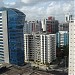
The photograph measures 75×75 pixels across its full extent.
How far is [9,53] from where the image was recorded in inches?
201

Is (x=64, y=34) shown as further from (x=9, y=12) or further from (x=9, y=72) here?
(x=9, y=72)

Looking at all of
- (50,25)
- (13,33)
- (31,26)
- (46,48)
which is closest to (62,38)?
(46,48)

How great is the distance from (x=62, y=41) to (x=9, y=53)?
283 cm

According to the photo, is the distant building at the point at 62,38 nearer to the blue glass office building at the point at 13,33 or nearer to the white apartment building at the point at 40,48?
the white apartment building at the point at 40,48

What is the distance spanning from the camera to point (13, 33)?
5039mm

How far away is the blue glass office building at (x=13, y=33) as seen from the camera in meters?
5.00

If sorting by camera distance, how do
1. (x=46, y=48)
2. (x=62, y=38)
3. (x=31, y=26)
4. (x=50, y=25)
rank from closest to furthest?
1. (x=46, y=48)
2. (x=62, y=38)
3. (x=50, y=25)
4. (x=31, y=26)

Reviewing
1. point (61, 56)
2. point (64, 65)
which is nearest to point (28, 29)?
point (61, 56)

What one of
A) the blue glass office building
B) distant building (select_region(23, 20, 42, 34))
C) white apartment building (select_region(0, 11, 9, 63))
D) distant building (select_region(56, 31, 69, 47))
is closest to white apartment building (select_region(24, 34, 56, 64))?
the blue glass office building

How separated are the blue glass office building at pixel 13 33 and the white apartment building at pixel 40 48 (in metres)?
0.87

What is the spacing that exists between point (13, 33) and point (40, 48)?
1.16 meters

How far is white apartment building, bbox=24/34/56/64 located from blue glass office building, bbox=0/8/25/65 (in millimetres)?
873

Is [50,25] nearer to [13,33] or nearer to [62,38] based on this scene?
[62,38]

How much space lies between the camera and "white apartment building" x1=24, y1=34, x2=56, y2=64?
5801mm
